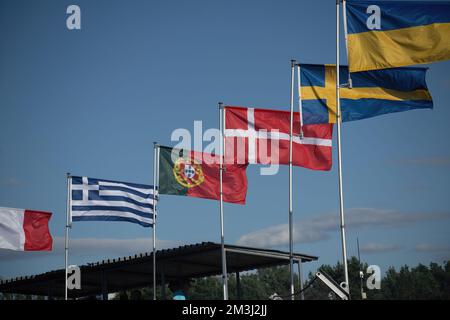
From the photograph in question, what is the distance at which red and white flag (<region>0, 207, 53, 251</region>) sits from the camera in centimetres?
3170

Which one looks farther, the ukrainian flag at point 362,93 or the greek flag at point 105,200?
the greek flag at point 105,200

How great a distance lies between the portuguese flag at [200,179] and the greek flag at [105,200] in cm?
188

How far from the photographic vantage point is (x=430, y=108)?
20.2 m

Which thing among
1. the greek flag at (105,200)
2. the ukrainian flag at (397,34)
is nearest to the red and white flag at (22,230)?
the greek flag at (105,200)

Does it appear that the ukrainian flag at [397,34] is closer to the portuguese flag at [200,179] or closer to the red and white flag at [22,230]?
the portuguese flag at [200,179]

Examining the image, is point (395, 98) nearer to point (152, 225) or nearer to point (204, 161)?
point (204, 161)

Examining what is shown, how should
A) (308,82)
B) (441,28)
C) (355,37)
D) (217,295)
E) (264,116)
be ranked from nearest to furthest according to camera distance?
(441,28), (355,37), (308,82), (264,116), (217,295)

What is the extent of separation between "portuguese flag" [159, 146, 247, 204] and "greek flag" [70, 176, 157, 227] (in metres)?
1.88

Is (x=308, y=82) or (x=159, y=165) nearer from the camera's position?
(x=308, y=82)

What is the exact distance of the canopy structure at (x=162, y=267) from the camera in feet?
94.2

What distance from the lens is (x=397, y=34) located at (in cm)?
1970
